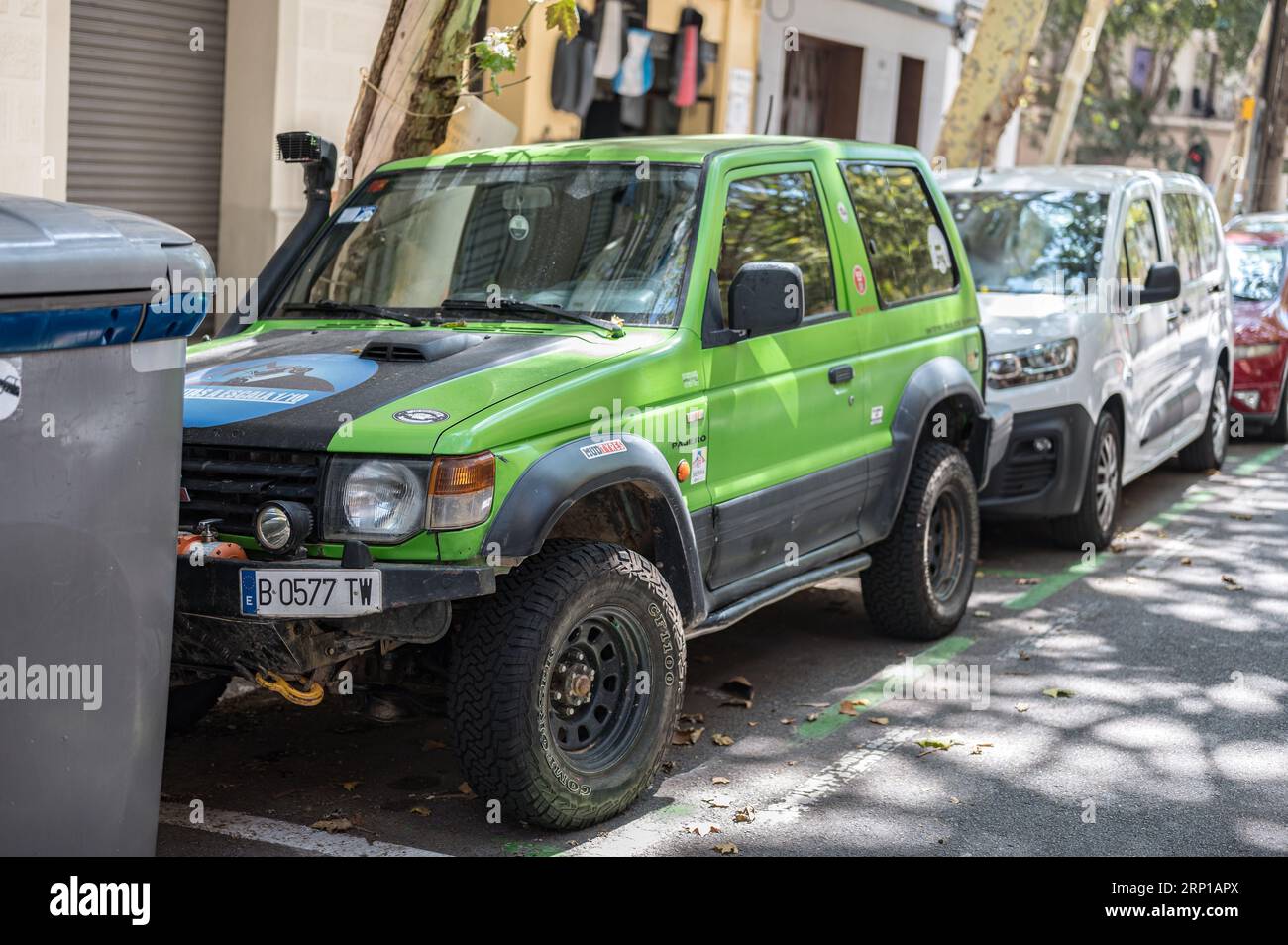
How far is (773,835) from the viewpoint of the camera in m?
4.91

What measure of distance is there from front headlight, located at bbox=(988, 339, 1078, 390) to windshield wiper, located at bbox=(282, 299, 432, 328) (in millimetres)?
3922

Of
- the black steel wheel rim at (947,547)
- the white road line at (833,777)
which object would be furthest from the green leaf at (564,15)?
the white road line at (833,777)

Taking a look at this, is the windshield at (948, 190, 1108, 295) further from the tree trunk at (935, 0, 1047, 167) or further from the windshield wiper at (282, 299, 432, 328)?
the tree trunk at (935, 0, 1047, 167)

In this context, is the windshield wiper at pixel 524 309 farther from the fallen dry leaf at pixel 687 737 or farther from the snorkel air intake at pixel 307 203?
the fallen dry leaf at pixel 687 737

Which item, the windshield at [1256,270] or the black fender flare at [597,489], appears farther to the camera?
the windshield at [1256,270]

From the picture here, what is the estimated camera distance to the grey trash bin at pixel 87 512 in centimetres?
333

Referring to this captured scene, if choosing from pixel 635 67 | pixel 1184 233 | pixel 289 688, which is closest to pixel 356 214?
pixel 289 688

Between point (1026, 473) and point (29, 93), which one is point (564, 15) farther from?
point (29, 93)

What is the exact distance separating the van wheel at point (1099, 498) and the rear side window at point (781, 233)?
2960 mm

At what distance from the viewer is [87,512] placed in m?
3.49

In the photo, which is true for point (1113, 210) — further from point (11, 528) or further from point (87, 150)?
point (11, 528)

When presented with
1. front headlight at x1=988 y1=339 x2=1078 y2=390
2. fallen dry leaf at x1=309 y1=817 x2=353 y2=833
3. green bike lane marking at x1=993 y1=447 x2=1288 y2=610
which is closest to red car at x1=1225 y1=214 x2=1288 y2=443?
green bike lane marking at x1=993 y1=447 x2=1288 y2=610
